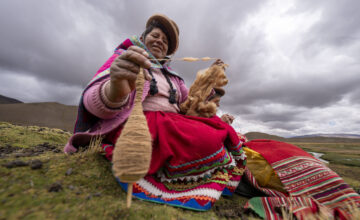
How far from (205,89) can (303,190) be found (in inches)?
62.8

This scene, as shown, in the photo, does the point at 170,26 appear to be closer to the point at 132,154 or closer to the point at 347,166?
the point at 132,154

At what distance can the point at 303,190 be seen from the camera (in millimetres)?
1574

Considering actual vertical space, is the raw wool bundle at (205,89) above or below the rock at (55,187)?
above

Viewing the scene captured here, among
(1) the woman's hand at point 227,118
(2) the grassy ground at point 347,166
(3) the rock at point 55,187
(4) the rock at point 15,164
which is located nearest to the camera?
(3) the rock at point 55,187

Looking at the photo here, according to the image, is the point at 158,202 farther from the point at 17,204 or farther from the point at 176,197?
the point at 17,204

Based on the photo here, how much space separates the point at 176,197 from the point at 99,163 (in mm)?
800

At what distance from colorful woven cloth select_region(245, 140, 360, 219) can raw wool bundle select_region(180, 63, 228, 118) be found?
1.01 m

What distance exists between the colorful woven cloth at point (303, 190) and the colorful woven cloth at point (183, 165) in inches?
18.6

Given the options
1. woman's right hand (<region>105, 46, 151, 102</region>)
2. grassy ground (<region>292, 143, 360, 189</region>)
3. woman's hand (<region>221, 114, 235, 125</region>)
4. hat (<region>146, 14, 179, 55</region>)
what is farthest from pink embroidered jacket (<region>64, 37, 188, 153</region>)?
grassy ground (<region>292, 143, 360, 189</region>)

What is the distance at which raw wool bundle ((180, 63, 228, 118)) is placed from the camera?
2.04m

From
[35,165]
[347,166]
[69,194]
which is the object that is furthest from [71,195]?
[347,166]

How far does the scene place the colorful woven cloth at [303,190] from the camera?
1.35 m

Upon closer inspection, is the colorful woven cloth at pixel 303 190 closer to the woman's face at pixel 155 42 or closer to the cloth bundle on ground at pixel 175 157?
the cloth bundle on ground at pixel 175 157

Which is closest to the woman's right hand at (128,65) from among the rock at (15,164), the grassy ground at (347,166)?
the rock at (15,164)
